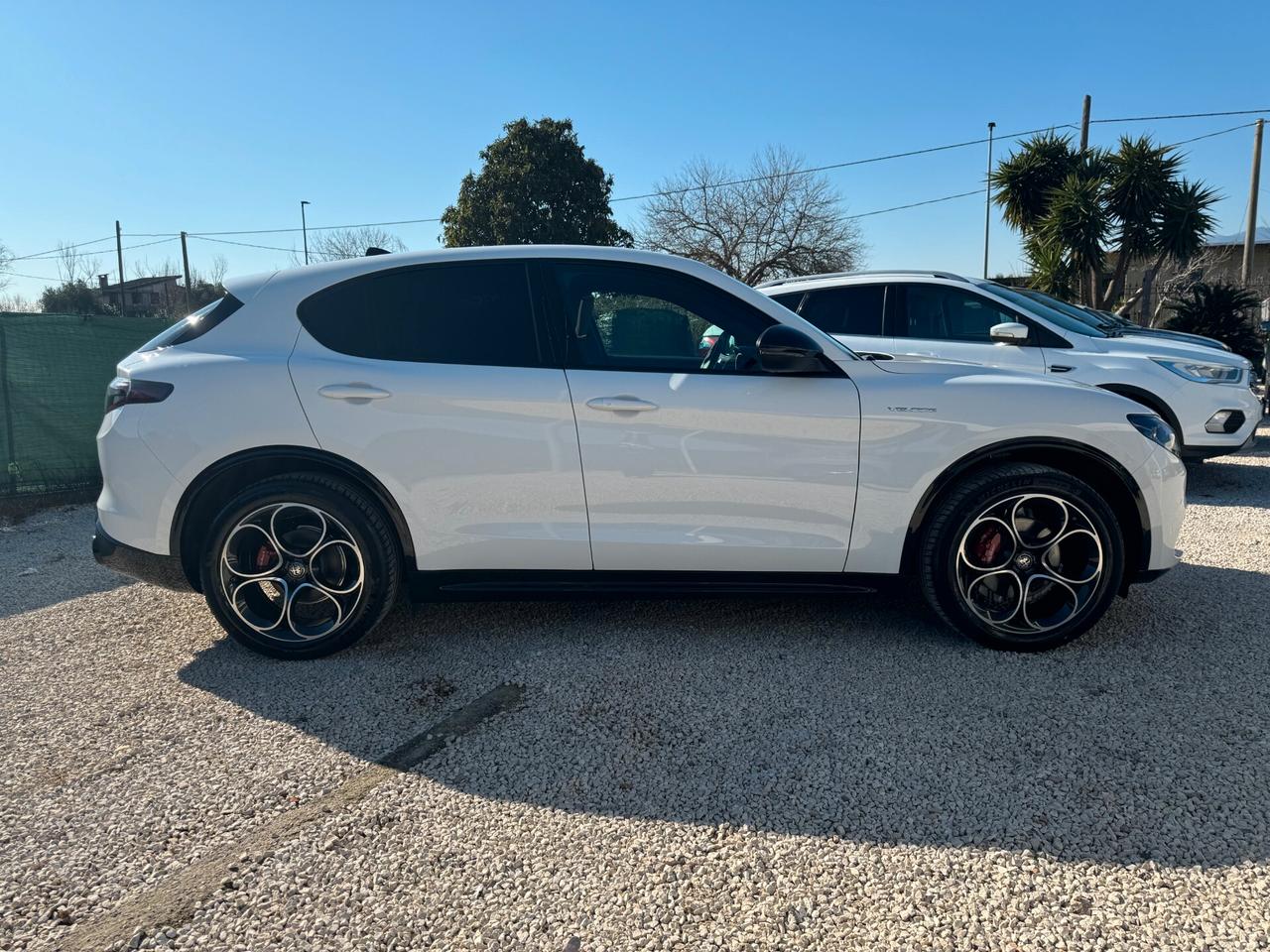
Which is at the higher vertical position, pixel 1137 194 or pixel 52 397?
pixel 1137 194

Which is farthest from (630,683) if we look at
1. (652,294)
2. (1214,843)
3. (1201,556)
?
(1201,556)

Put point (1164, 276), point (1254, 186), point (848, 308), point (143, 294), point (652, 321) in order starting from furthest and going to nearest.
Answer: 1. point (143, 294)
2. point (1254, 186)
3. point (1164, 276)
4. point (848, 308)
5. point (652, 321)

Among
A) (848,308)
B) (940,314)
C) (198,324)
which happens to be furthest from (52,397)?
(940,314)

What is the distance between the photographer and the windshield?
663cm

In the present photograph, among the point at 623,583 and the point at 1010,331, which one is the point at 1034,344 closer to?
the point at 1010,331

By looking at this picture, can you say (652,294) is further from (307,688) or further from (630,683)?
(307,688)

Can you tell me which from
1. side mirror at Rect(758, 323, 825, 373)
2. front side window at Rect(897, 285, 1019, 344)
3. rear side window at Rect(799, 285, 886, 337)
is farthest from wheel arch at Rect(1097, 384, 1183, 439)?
side mirror at Rect(758, 323, 825, 373)

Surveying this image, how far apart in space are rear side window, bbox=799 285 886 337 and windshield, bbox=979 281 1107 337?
35.1 inches

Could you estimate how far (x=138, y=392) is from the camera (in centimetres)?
325

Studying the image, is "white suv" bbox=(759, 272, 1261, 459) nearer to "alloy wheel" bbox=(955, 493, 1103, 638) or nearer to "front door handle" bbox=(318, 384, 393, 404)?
"alloy wheel" bbox=(955, 493, 1103, 638)

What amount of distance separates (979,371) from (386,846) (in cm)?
298

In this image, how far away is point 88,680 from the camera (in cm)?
329

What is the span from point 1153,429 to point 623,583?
91.9 inches

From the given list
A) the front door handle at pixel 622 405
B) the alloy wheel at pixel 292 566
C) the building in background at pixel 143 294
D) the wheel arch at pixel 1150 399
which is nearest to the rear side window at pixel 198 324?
the alloy wheel at pixel 292 566
